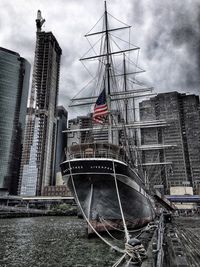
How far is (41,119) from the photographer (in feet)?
464

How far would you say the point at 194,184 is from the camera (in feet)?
352

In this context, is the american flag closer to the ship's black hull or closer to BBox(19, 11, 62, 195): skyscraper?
the ship's black hull

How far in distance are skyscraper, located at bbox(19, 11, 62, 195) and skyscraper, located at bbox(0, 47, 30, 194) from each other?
695cm

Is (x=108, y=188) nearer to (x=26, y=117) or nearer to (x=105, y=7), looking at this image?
(x=105, y=7)

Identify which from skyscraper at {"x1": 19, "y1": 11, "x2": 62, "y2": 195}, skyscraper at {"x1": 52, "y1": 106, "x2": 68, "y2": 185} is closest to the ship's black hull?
skyscraper at {"x1": 19, "y1": 11, "x2": 62, "y2": 195}

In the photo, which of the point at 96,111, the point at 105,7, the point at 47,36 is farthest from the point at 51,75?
the point at 96,111

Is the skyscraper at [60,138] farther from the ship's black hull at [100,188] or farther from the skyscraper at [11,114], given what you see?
the ship's black hull at [100,188]

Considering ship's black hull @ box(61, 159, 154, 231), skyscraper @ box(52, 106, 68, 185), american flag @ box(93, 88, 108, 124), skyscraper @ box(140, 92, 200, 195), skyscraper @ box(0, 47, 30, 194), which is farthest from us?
skyscraper @ box(52, 106, 68, 185)

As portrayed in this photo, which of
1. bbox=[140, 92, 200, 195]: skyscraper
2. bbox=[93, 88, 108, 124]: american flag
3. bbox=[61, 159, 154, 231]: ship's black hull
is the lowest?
bbox=[61, 159, 154, 231]: ship's black hull

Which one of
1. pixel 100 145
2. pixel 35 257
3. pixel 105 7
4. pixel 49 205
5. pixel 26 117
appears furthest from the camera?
pixel 26 117

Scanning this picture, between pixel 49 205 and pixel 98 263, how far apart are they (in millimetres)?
100636

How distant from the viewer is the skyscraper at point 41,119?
416 ft

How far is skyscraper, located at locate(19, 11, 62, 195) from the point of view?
12681cm

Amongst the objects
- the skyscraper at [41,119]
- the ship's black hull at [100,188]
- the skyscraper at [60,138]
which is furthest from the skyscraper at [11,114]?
the ship's black hull at [100,188]
